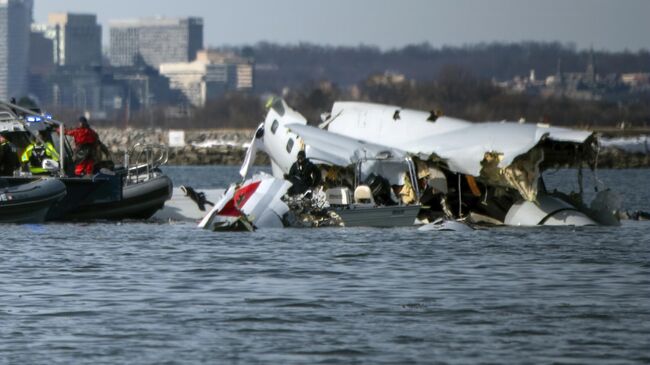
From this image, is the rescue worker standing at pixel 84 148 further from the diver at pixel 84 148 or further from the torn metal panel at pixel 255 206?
the torn metal panel at pixel 255 206

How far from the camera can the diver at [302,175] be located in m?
38.0

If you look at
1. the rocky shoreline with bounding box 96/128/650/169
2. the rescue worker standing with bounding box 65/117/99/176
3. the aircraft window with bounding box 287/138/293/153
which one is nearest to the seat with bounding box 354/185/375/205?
the aircraft window with bounding box 287/138/293/153

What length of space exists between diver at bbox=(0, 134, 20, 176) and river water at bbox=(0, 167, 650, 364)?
2219 mm

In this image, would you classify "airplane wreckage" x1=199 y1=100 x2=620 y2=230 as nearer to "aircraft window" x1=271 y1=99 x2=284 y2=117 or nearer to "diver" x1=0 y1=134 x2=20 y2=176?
"aircraft window" x1=271 y1=99 x2=284 y2=117

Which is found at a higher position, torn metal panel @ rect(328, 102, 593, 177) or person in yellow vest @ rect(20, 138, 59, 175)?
torn metal panel @ rect(328, 102, 593, 177)

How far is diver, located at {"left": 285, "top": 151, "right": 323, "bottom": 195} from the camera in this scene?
3803 centimetres

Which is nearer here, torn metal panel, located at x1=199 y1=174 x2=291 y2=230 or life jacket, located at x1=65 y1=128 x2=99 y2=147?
torn metal panel, located at x1=199 y1=174 x2=291 y2=230

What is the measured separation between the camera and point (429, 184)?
125 feet

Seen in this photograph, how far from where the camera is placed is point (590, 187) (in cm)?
7569

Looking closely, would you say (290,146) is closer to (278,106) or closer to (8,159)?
(278,106)

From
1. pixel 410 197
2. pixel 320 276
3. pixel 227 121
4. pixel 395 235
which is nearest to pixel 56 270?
pixel 320 276

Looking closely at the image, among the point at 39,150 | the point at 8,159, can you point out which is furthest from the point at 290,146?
the point at 8,159

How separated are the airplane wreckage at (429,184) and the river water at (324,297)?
105cm

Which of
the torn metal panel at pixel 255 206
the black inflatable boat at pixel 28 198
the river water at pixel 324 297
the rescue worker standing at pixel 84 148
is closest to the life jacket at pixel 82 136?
the rescue worker standing at pixel 84 148
